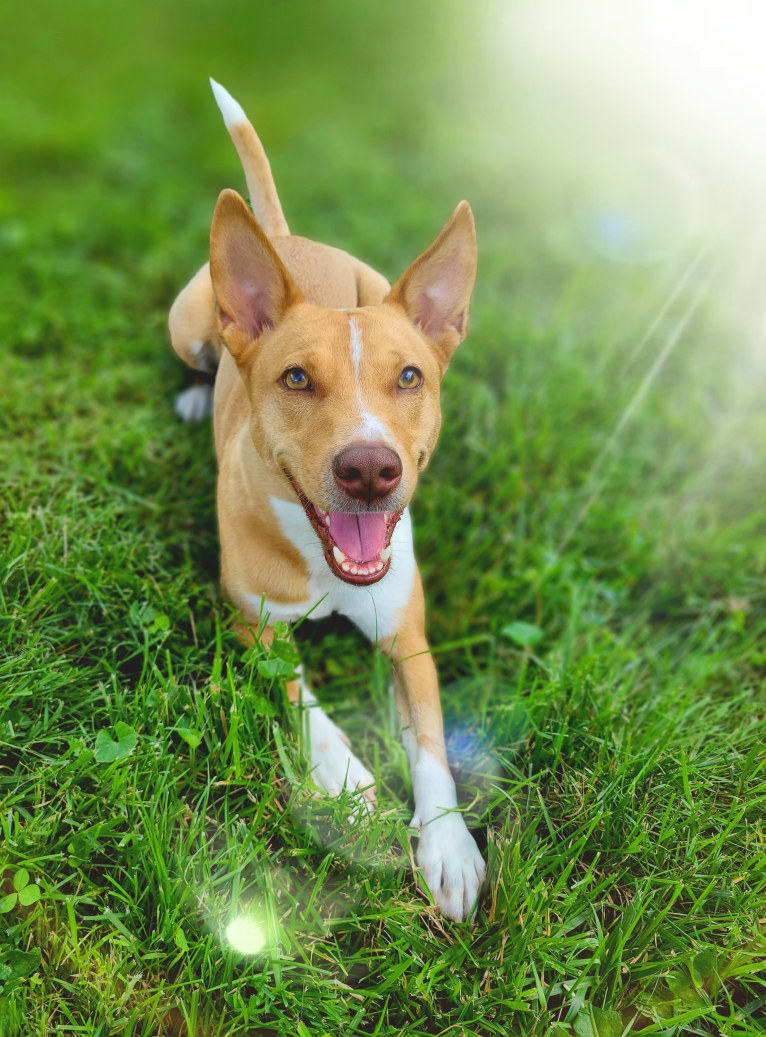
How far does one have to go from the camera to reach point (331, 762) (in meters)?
2.95

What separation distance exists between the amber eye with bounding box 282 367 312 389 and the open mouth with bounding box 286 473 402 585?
30cm

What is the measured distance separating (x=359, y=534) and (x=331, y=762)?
2.78 ft

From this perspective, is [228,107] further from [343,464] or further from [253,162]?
[343,464]

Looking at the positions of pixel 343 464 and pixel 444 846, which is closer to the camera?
pixel 343 464

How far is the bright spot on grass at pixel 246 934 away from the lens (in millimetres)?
2338

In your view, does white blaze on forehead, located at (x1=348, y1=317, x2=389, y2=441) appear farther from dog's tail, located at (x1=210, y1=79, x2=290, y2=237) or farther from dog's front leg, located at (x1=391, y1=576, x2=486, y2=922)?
dog's tail, located at (x1=210, y1=79, x2=290, y2=237)

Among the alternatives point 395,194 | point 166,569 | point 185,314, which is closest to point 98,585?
point 166,569

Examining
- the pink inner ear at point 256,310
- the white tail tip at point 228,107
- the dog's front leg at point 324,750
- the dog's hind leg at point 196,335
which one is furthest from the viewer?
the dog's hind leg at point 196,335

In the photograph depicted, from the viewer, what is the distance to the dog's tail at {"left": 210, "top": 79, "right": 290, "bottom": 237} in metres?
3.59

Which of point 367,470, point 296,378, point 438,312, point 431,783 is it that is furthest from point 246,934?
point 438,312

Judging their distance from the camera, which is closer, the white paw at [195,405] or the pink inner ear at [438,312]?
the pink inner ear at [438,312]

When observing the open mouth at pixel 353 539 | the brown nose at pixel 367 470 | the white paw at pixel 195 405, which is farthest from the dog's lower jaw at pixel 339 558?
the white paw at pixel 195 405

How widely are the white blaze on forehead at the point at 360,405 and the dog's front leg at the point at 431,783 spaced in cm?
91

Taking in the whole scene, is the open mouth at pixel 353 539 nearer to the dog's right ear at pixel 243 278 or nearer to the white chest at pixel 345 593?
the white chest at pixel 345 593
